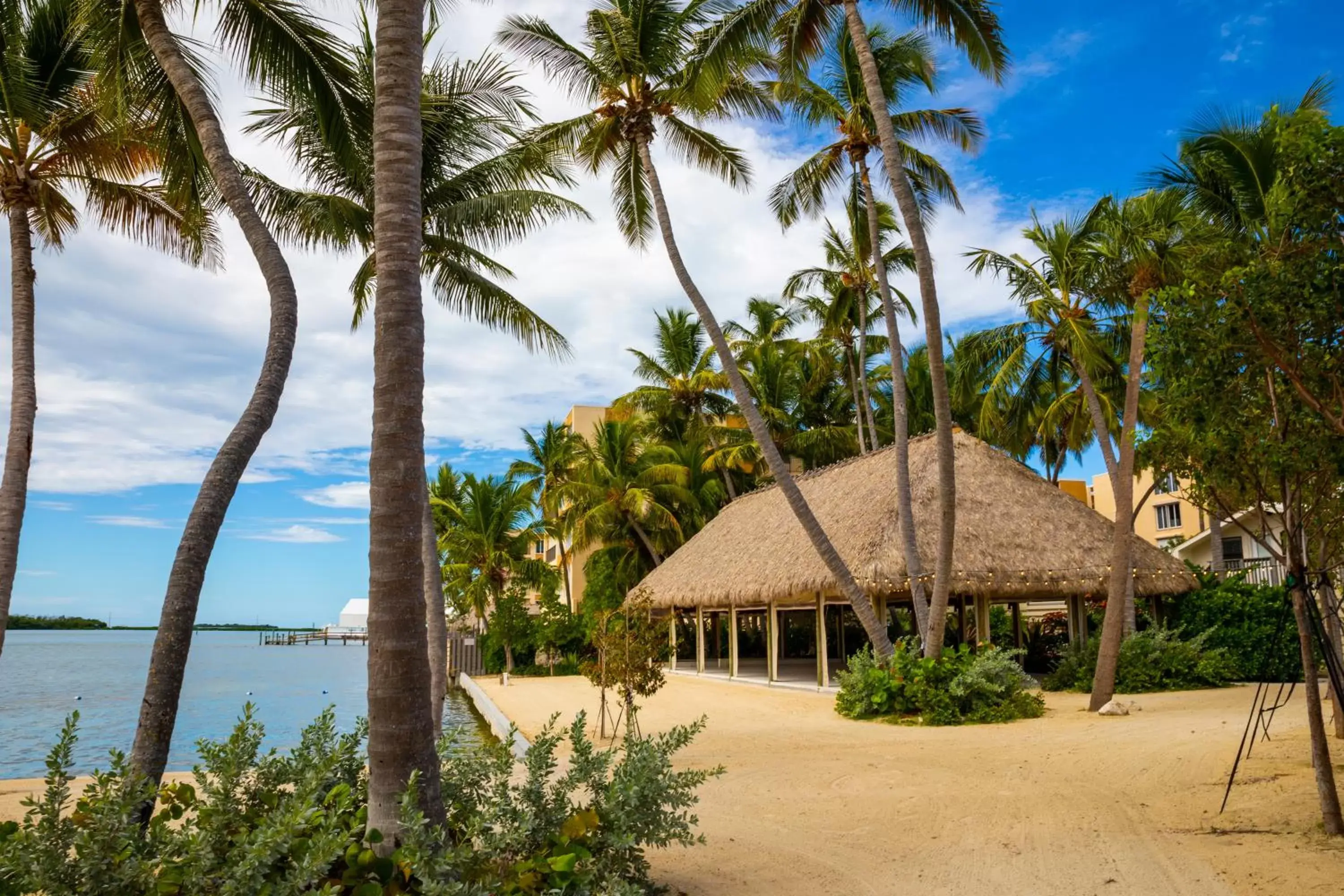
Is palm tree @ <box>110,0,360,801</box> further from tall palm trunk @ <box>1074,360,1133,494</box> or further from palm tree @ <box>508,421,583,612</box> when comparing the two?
palm tree @ <box>508,421,583,612</box>

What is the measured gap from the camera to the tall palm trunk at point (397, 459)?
13.0 ft

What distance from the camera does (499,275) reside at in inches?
512

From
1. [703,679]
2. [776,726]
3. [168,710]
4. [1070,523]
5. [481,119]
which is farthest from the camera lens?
[703,679]

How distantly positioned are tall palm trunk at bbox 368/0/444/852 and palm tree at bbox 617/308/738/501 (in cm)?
2788

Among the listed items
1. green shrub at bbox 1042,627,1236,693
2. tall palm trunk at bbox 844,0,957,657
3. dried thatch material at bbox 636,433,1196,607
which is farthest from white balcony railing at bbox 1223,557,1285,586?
tall palm trunk at bbox 844,0,957,657

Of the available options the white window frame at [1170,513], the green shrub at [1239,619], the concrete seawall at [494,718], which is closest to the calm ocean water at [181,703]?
the concrete seawall at [494,718]

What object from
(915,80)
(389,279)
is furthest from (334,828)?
(915,80)

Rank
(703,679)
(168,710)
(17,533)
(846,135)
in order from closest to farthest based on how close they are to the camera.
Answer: (168,710) → (17,533) → (846,135) → (703,679)

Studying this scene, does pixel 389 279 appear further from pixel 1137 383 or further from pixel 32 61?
pixel 1137 383

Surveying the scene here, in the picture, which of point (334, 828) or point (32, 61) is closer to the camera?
point (334, 828)

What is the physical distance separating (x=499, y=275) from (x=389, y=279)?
28.9ft

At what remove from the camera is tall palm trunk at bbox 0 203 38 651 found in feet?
29.0

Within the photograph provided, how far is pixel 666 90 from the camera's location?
1426 centimetres

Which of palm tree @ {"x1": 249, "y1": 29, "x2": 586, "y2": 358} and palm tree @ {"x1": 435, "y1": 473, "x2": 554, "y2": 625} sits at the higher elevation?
palm tree @ {"x1": 249, "y1": 29, "x2": 586, "y2": 358}
